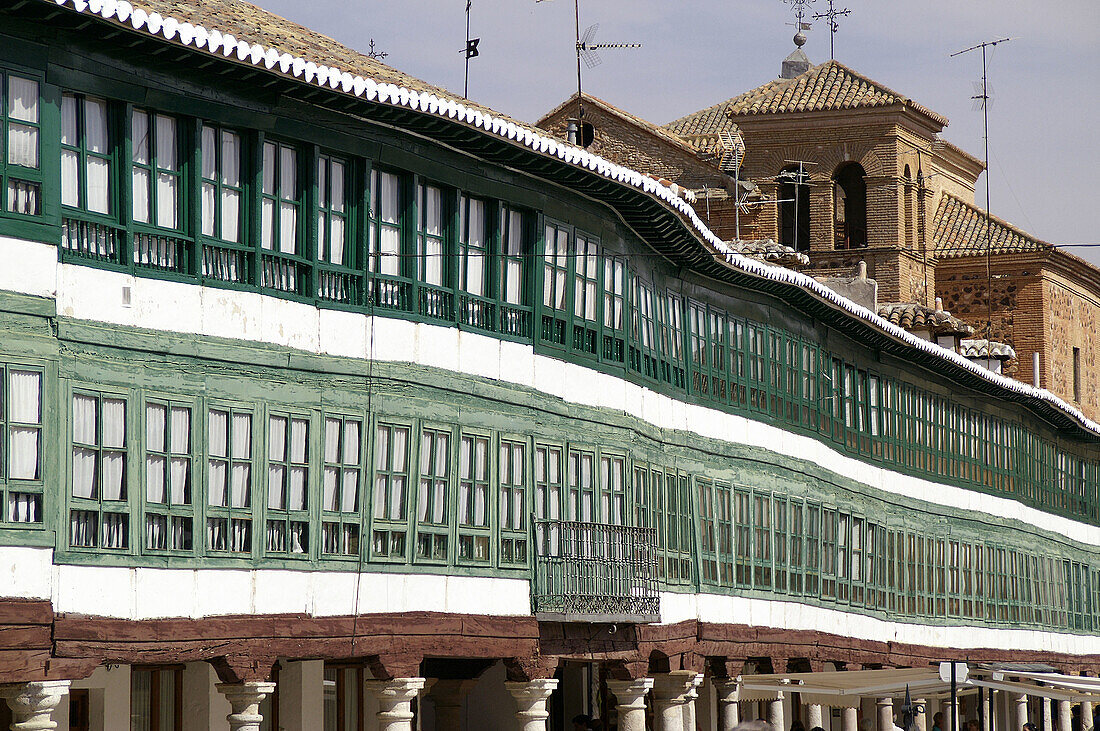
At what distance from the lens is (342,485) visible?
60.0ft

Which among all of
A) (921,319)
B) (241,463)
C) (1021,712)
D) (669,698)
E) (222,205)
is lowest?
(1021,712)

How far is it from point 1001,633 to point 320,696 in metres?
19.8

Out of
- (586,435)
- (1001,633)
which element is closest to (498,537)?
(586,435)

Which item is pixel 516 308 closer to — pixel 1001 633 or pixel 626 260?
pixel 626 260

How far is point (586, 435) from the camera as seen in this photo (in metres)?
22.5

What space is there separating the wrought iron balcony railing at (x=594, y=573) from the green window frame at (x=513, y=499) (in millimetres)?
305

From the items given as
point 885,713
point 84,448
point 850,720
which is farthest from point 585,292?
point 885,713

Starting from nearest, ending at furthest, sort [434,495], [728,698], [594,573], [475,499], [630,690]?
[434,495] < [475,499] < [594,573] < [630,690] < [728,698]

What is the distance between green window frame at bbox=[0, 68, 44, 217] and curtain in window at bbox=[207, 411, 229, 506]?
2.61 meters

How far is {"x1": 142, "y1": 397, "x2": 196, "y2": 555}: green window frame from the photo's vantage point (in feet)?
52.7

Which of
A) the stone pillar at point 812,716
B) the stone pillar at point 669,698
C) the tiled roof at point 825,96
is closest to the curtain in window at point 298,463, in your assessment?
the stone pillar at point 669,698

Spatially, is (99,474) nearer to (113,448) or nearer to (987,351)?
(113,448)

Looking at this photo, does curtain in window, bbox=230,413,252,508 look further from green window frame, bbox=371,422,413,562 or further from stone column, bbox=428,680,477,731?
stone column, bbox=428,680,477,731

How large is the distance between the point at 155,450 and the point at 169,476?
254 mm
